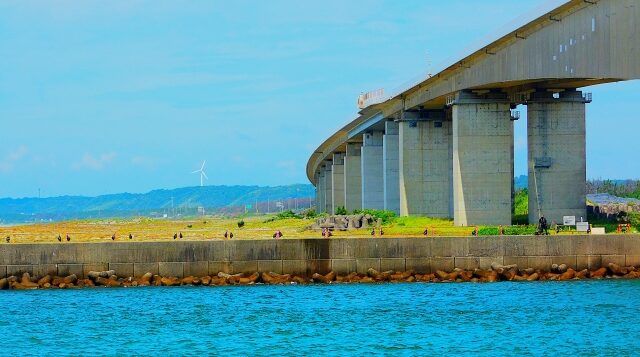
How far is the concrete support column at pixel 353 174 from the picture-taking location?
12562 cm

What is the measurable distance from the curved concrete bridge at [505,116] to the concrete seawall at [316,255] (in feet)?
26.9

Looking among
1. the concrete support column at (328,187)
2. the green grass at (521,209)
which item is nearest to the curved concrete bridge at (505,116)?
the green grass at (521,209)

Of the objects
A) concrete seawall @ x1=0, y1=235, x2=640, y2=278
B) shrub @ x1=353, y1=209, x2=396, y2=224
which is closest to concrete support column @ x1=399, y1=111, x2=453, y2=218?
shrub @ x1=353, y1=209, x2=396, y2=224

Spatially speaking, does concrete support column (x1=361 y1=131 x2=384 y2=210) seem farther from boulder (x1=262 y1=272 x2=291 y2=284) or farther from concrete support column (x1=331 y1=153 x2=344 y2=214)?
boulder (x1=262 y1=272 x2=291 y2=284)

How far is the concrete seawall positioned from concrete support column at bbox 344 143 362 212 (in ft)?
209

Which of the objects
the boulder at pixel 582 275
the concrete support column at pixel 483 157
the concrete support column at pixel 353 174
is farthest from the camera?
the concrete support column at pixel 353 174

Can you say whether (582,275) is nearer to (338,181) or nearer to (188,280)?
(188,280)

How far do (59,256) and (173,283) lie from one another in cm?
529

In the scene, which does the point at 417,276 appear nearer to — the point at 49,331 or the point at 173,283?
the point at 173,283

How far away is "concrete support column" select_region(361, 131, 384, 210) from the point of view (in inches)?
4345

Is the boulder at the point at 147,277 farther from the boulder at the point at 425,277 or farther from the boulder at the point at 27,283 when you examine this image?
the boulder at the point at 425,277

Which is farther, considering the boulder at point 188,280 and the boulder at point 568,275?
the boulder at point 188,280

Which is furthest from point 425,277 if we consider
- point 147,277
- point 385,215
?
point 385,215

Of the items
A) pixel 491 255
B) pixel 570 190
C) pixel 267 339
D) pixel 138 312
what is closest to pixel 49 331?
pixel 138 312
